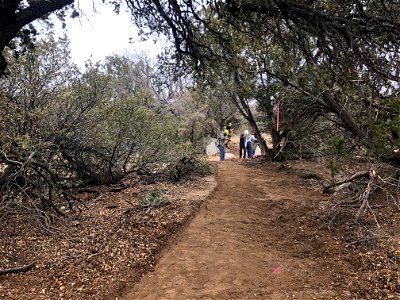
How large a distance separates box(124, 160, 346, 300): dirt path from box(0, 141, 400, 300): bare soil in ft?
0.04

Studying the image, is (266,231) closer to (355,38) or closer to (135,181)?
(355,38)

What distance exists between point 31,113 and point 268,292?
5172 millimetres

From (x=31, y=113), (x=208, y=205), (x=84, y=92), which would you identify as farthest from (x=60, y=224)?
(x=84, y=92)

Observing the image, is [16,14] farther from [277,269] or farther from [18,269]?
[277,269]

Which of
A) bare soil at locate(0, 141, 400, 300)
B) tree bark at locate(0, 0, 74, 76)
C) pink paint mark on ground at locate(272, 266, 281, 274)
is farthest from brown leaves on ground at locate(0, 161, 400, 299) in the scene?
tree bark at locate(0, 0, 74, 76)

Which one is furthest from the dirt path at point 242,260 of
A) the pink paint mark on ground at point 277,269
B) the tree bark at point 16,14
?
the tree bark at point 16,14

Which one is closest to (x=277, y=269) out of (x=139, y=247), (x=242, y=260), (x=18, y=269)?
(x=242, y=260)

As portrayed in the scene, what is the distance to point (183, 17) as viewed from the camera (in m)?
5.52

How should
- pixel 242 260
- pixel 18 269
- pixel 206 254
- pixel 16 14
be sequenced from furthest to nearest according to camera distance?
1. pixel 206 254
2. pixel 242 260
3. pixel 16 14
4. pixel 18 269

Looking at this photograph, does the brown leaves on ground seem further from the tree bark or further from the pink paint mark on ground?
the tree bark

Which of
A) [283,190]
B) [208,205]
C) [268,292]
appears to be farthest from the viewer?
[283,190]

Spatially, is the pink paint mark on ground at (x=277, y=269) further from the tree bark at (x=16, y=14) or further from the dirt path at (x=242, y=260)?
the tree bark at (x=16, y=14)

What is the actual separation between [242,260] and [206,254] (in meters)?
0.55

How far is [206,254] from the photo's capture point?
17.7ft
